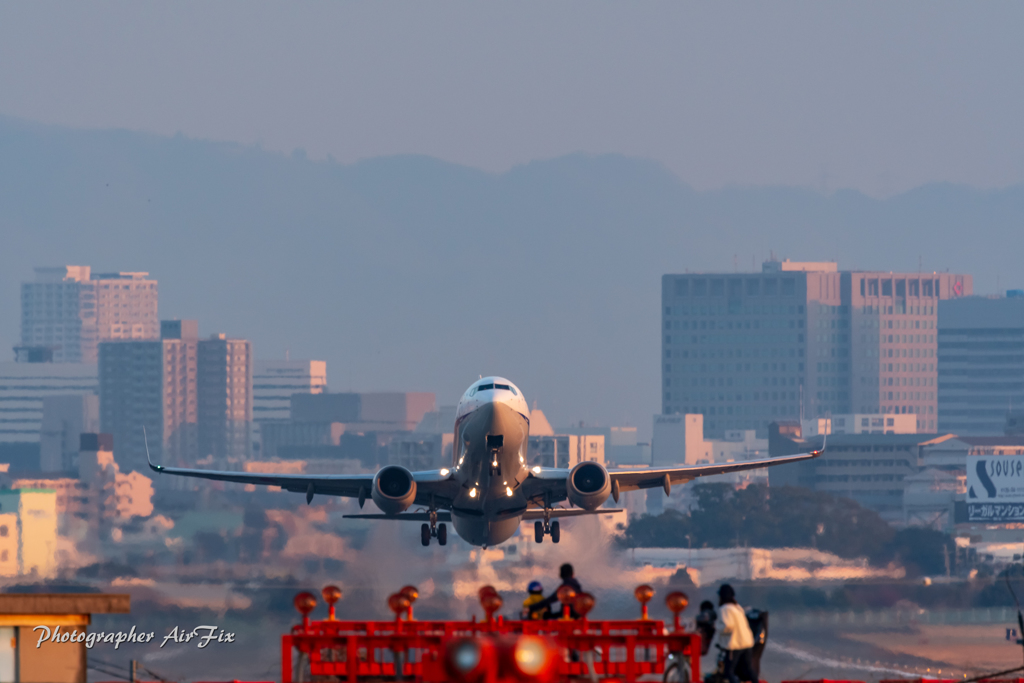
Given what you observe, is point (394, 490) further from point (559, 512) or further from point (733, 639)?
point (733, 639)

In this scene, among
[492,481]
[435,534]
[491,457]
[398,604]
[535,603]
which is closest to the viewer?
[398,604]

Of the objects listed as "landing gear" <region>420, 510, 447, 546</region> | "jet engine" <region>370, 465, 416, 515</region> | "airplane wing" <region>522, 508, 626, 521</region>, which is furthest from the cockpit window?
"landing gear" <region>420, 510, 447, 546</region>

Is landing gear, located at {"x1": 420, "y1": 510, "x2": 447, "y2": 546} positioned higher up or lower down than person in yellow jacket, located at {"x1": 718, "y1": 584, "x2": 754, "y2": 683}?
lower down

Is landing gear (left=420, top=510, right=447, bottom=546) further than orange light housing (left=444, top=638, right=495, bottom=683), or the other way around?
landing gear (left=420, top=510, right=447, bottom=546)

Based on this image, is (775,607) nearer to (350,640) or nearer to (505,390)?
(505,390)

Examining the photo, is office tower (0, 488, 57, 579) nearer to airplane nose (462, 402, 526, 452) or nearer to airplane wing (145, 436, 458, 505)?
airplane wing (145, 436, 458, 505)

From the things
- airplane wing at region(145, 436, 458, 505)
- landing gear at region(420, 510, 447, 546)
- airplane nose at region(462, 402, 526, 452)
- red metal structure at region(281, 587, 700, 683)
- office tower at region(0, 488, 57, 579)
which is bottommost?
office tower at region(0, 488, 57, 579)

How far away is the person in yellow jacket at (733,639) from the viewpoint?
83.5ft

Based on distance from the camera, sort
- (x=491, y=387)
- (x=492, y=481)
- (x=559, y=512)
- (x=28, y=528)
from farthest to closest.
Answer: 1. (x=28, y=528)
2. (x=559, y=512)
3. (x=492, y=481)
4. (x=491, y=387)

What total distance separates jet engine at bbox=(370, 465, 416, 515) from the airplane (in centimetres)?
3

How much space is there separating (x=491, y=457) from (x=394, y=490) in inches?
148

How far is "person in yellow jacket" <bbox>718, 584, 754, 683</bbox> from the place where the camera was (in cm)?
2545

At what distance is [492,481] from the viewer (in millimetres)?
53531

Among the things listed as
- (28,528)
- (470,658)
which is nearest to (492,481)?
(470,658)
